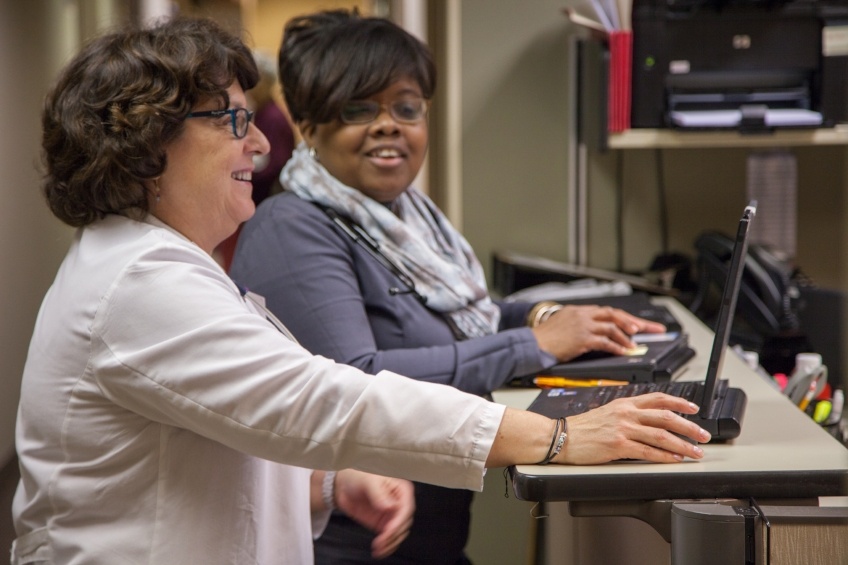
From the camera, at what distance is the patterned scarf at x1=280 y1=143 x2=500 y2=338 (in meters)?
1.63

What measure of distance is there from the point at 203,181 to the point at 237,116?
0.10 m

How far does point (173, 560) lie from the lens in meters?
1.08

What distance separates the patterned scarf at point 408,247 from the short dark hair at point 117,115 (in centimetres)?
Result: 44

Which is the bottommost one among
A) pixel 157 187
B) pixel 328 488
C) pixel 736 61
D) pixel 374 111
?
pixel 328 488

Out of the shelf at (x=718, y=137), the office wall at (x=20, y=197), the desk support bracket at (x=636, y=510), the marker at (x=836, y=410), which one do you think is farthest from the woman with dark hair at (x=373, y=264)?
the office wall at (x=20, y=197)

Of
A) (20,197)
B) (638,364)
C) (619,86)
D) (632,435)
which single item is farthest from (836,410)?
(20,197)

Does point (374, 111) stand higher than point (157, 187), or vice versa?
point (374, 111)

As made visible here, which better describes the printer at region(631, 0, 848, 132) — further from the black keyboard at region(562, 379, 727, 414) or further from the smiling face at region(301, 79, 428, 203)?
the black keyboard at region(562, 379, 727, 414)

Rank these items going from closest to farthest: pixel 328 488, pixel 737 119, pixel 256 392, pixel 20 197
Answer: pixel 256 392, pixel 328 488, pixel 737 119, pixel 20 197

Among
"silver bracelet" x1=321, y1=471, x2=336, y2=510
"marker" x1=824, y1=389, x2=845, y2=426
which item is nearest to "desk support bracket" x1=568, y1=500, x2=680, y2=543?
"silver bracelet" x1=321, y1=471, x2=336, y2=510

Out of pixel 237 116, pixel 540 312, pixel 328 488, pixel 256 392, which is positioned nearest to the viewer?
pixel 256 392

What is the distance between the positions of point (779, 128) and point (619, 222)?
51 cm

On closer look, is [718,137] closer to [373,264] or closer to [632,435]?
[373,264]

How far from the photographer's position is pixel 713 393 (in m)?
1.22
